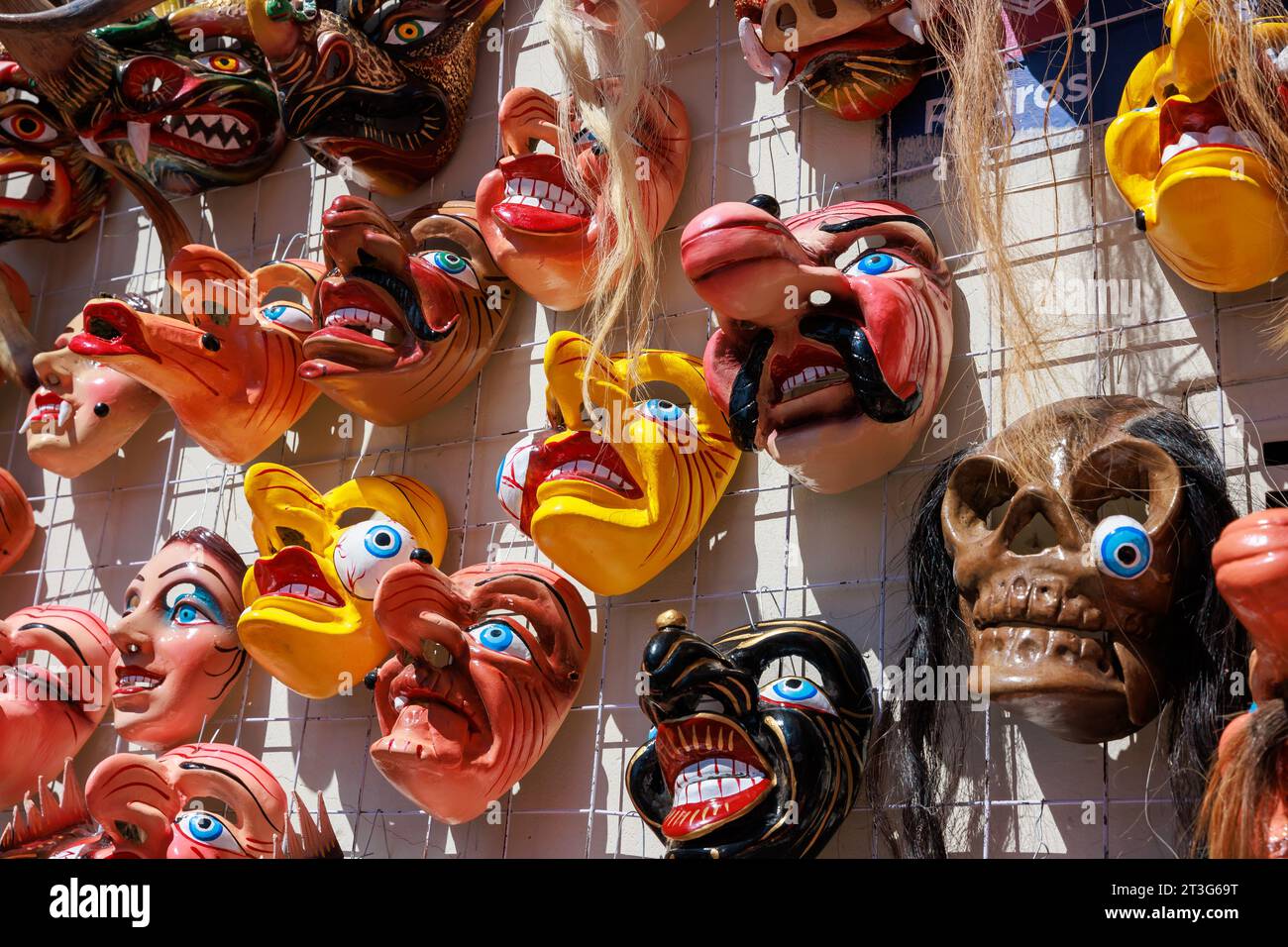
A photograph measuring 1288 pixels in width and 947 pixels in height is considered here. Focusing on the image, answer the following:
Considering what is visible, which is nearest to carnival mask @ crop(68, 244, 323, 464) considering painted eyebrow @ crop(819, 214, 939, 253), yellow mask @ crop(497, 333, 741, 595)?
yellow mask @ crop(497, 333, 741, 595)

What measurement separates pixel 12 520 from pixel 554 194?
1.03 m

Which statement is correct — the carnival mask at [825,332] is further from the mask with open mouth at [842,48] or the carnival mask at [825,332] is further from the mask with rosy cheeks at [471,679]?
the mask with rosy cheeks at [471,679]

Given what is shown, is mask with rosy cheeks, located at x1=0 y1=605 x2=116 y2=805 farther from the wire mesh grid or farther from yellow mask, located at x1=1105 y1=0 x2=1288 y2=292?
yellow mask, located at x1=1105 y1=0 x2=1288 y2=292

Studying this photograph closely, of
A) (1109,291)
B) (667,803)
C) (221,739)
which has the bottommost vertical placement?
(667,803)

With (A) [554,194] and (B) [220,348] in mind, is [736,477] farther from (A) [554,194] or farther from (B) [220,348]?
(B) [220,348]

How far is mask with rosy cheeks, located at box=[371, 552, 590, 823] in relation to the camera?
62.7 inches

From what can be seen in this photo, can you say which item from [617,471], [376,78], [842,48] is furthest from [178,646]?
[842,48]

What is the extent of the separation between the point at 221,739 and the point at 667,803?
2.68 feet

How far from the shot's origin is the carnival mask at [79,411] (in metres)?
2.19

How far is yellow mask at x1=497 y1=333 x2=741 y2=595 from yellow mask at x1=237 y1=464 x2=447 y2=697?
196 millimetres

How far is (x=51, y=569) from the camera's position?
2338 mm
